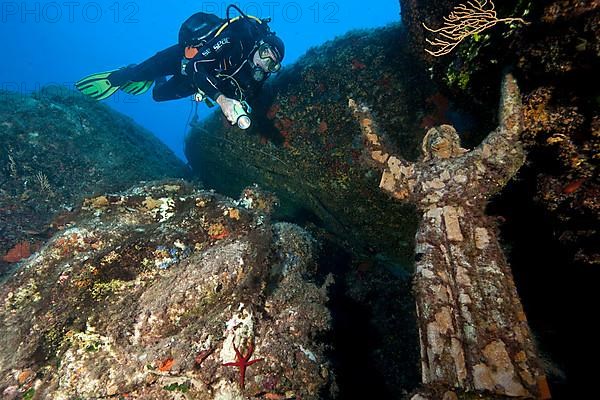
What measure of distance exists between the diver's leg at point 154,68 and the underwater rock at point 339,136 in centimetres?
206

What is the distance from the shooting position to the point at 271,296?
3.39 metres

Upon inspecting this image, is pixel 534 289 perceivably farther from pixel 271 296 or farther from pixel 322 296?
pixel 271 296

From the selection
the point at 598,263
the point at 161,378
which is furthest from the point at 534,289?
the point at 161,378

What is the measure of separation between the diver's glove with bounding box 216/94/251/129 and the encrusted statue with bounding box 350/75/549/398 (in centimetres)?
193

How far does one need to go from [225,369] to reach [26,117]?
8.94m

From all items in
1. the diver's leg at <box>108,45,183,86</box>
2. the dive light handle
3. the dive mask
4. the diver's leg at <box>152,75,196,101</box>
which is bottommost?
the dive light handle

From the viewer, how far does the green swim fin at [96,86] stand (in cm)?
795

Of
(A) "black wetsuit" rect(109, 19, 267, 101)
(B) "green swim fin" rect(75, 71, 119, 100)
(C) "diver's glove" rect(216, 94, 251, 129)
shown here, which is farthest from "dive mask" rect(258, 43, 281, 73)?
(B) "green swim fin" rect(75, 71, 119, 100)

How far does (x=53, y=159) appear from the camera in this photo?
765 centimetres

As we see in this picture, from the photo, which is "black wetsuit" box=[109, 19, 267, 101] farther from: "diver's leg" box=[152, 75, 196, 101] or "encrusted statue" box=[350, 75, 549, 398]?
"encrusted statue" box=[350, 75, 549, 398]

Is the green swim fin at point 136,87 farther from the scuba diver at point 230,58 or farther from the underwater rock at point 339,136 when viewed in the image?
the underwater rock at point 339,136

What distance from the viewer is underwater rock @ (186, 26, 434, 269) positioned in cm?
443

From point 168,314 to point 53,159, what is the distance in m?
6.80

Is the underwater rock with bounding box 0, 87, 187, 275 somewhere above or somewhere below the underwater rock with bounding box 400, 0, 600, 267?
above
